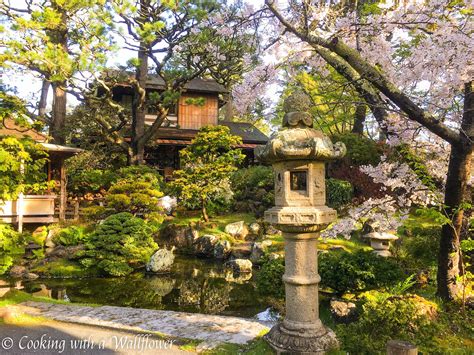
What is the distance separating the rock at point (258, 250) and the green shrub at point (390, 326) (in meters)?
7.54

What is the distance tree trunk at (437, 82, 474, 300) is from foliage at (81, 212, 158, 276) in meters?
9.14

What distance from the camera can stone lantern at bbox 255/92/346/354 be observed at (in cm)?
441

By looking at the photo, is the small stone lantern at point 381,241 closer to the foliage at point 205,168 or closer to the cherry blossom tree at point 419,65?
the cherry blossom tree at point 419,65

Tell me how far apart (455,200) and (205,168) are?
11.4 m

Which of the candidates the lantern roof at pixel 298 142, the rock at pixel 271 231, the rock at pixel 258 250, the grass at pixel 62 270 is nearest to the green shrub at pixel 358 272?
the lantern roof at pixel 298 142

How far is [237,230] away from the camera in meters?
15.2

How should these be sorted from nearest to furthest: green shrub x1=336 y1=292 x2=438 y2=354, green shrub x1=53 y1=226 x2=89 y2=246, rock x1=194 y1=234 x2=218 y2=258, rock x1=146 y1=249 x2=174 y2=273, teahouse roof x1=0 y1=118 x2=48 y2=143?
1. green shrub x1=336 y1=292 x2=438 y2=354
2. rock x1=146 y1=249 x2=174 y2=273
3. green shrub x1=53 y1=226 x2=89 y2=246
4. rock x1=194 y1=234 x2=218 y2=258
5. teahouse roof x1=0 y1=118 x2=48 y2=143

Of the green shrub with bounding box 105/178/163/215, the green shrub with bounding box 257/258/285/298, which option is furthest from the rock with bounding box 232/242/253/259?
the green shrub with bounding box 257/258/285/298

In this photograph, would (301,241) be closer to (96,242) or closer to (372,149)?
(96,242)

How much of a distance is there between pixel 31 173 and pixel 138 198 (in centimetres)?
551

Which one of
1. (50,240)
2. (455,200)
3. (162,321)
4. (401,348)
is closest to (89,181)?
(50,240)

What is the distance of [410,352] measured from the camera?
320 centimetres

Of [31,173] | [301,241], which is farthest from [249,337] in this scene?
[31,173]

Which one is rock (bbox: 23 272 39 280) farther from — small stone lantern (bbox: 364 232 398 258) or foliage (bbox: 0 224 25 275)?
small stone lantern (bbox: 364 232 398 258)
